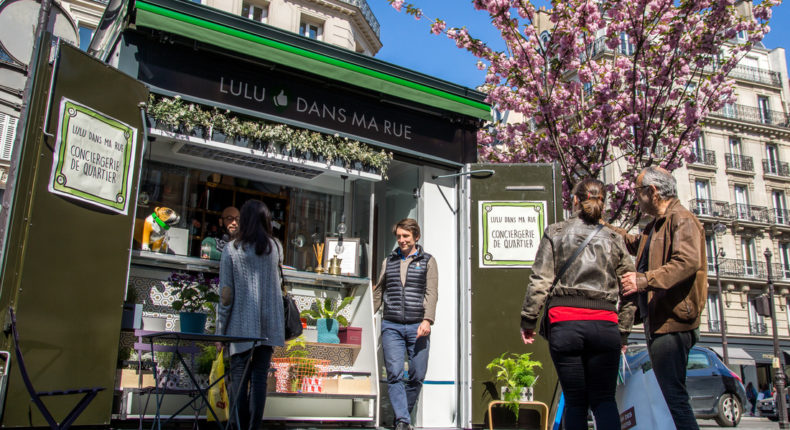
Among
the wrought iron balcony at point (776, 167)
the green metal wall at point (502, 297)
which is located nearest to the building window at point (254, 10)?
the green metal wall at point (502, 297)

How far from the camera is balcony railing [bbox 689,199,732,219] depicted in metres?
43.8

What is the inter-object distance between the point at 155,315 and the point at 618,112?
36.8 feet

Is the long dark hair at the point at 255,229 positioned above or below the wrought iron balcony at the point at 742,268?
below

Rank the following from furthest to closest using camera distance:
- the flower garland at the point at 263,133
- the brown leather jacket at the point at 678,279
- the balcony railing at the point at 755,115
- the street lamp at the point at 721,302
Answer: the balcony railing at the point at 755,115
the street lamp at the point at 721,302
the flower garland at the point at 263,133
the brown leather jacket at the point at 678,279

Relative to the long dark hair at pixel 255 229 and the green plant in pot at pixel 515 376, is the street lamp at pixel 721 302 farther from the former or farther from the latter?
the long dark hair at pixel 255 229

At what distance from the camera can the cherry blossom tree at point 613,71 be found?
13266 millimetres

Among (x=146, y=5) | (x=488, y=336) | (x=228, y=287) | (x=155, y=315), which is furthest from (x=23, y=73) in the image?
(x=488, y=336)

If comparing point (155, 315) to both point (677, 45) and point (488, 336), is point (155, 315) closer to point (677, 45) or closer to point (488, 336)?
point (488, 336)

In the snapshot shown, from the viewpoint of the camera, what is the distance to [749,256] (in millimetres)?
45031

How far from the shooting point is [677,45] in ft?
44.2

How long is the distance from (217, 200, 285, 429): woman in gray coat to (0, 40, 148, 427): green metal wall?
1.19 m

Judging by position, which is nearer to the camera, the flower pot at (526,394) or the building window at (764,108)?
the flower pot at (526,394)

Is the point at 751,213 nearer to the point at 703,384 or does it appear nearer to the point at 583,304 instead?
the point at 703,384

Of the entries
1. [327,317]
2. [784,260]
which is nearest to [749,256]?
[784,260]
